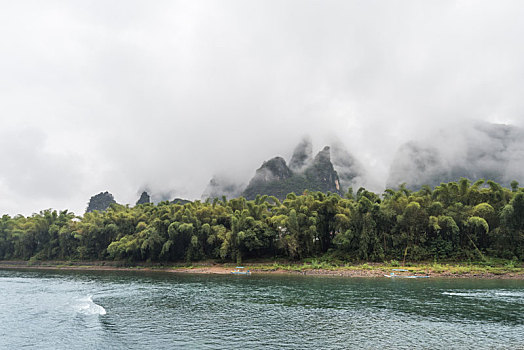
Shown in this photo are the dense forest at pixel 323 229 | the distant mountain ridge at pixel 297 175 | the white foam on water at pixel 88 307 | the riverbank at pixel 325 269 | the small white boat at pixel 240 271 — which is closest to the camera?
the white foam on water at pixel 88 307

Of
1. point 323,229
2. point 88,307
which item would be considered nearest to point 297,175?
point 323,229

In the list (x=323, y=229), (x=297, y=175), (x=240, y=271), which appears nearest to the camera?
(x=240, y=271)

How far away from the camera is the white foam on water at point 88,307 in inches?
938

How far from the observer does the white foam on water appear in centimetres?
2381

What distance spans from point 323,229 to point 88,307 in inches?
1496

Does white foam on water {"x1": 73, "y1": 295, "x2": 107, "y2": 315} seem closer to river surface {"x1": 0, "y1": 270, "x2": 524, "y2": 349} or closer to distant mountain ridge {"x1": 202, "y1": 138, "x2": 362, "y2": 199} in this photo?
river surface {"x1": 0, "y1": 270, "x2": 524, "y2": 349}

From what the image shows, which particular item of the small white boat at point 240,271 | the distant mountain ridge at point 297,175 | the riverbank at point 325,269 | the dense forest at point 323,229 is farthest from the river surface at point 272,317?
the distant mountain ridge at point 297,175

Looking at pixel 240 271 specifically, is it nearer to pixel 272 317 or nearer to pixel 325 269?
pixel 325 269

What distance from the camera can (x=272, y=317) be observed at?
21.4 meters

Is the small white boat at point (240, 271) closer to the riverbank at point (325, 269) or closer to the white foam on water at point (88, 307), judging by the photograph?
the riverbank at point (325, 269)

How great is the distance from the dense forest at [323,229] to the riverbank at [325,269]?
2.04 m

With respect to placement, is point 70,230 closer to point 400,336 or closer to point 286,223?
point 286,223

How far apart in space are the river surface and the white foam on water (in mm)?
76

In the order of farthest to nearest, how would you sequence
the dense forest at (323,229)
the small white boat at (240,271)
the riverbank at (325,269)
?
the small white boat at (240,271) < the dense forest at (323,229) < the riverbank at (325,269)
